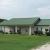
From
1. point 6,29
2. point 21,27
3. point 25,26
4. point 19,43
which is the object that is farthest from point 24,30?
point 19,43

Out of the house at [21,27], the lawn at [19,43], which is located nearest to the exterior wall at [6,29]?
the house at [21,27]

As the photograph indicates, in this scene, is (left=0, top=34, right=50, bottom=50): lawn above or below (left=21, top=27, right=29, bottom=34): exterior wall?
below

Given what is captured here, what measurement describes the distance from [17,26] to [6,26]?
3528 mm

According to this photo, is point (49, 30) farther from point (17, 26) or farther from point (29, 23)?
point (17, 26)

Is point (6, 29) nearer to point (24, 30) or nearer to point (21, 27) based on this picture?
point (21, 27)

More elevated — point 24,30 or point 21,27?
point 21,27

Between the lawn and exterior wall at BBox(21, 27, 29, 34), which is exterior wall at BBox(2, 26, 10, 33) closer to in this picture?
exterior wall at BBox(21, 27, 29, 34)

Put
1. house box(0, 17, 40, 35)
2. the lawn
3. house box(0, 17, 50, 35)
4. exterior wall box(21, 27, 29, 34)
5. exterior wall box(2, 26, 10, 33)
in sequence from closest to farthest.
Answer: the lawn, house box(0, 17, 50, 35), house box(0, 17, 40, 35), exterior wall box(21, 27, 29, 34), exterior wall box(2, 26, 10, 33)

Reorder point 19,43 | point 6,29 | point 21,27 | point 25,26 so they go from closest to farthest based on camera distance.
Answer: point 19,43, point 25,26, point 21,27, point 6,29

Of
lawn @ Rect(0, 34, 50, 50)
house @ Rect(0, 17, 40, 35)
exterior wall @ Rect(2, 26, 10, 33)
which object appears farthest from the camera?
exterior wall @ Rect(2, 26, 10, 33)

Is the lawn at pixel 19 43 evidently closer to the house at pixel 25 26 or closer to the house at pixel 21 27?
the house at pixel 25 26

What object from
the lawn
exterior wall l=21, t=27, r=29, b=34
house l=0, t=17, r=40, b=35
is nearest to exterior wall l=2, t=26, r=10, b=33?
house l=0, t=17, r=40, b=35

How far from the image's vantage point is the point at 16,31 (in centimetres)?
6475

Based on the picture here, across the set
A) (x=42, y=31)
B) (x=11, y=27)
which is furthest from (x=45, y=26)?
(x=11, y=27)
